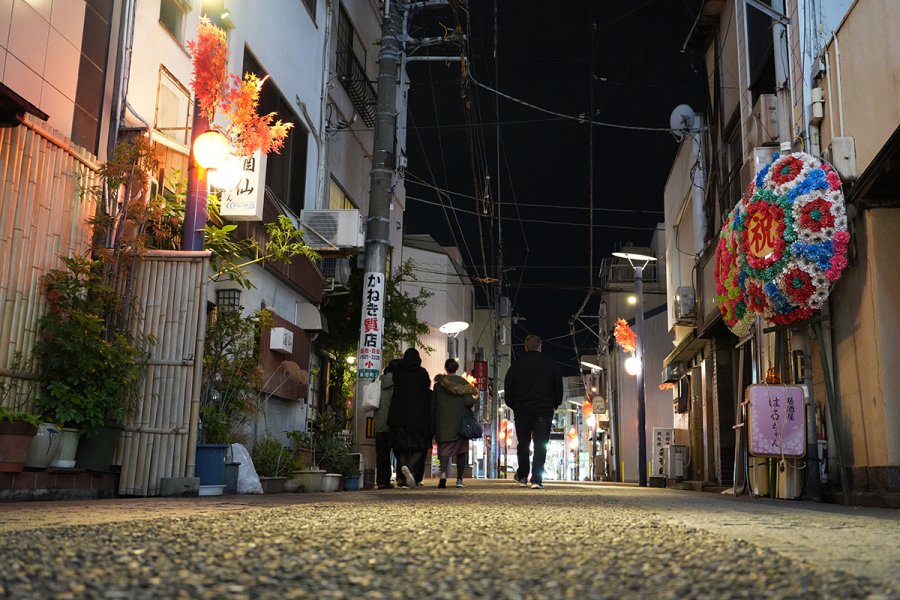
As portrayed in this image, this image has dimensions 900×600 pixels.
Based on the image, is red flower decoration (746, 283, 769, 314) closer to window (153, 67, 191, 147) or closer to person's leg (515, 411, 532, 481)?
person's leg (515, 411, 532, 481)

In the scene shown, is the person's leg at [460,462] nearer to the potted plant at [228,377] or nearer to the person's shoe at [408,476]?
the person's shoe at [408,476]

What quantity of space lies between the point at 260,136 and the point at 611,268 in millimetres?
31759

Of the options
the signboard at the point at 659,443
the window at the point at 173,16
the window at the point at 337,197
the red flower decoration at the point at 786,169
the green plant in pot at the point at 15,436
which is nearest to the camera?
the green plant in pot at the point at 15,436

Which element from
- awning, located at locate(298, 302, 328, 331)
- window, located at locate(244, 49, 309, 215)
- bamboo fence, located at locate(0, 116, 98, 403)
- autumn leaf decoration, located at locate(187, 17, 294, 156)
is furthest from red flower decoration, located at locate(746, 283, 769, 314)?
awning, located at locate(298, 302, 328, 331)

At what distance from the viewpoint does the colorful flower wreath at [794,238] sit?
29.5 ft

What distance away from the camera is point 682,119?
19.1m

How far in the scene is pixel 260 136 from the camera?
983 centimetres

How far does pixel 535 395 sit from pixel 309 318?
5.78m

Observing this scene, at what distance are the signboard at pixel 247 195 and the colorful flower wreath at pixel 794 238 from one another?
6029 mm

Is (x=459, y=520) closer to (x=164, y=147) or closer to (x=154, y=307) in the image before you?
(x=154, y=307)

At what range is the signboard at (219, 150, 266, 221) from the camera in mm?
10914

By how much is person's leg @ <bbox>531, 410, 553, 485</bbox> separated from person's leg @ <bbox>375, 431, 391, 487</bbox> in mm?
2106

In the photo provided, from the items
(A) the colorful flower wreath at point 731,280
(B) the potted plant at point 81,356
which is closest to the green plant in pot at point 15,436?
(B) the potted plant at point 81,356

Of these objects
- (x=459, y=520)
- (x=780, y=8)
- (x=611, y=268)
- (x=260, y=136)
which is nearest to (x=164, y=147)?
(x=260, y=136)
